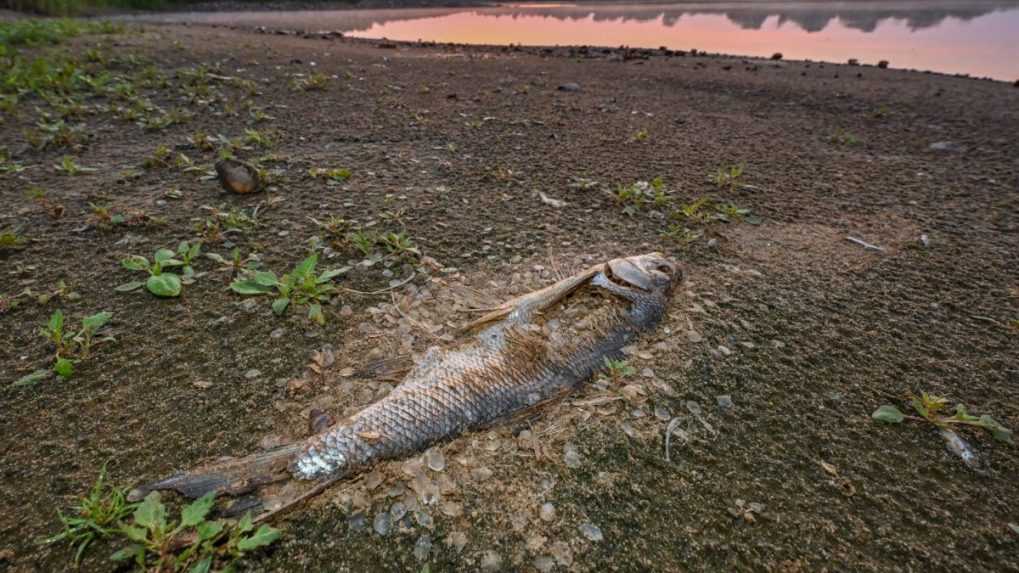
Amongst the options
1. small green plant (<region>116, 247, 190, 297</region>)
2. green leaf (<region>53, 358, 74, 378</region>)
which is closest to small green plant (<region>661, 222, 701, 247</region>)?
small green plant (<region>116, 247, 190, 297</region>)

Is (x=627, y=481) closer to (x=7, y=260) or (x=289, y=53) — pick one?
(x=7, y=260)

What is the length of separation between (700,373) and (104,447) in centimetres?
281

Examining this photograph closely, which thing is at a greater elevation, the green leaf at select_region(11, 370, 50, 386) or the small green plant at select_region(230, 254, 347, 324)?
the small green plant at select_region(230, 254, 347, 324)

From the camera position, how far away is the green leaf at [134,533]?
1477mm

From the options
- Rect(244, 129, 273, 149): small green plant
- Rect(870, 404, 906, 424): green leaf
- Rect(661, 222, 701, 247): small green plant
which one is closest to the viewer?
Rect(870, 404, 906, 424): green leaf

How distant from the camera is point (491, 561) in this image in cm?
162

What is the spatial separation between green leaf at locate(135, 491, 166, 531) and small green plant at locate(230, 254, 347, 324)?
122 centimetres

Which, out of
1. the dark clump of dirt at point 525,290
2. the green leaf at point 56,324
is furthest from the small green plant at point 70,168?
the green leaf at point 56,324

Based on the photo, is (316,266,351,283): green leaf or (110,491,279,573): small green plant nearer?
(110,491,279,573): small green plant

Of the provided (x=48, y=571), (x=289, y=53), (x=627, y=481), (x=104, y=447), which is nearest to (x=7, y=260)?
(x=104, y=447)

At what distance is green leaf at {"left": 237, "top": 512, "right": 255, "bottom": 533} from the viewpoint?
1564mm

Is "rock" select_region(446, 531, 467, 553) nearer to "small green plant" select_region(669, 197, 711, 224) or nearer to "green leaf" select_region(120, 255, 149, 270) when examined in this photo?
"green leaf" select_region(120, 255, 149, 270)

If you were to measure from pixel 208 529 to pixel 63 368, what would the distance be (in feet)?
4.32

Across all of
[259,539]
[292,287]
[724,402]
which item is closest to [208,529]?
[259,539]
